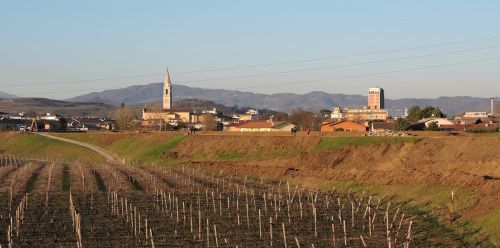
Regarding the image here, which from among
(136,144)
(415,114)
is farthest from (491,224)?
(415,114)

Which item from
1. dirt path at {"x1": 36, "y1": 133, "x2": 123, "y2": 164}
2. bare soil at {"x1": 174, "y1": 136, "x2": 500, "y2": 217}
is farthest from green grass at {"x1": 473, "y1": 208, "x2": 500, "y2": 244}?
dirt path at {"x1": 36, "y1": 133, "x2": 123, "y2": 164}

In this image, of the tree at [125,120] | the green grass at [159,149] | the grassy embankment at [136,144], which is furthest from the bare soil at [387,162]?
the tree at [125,120]

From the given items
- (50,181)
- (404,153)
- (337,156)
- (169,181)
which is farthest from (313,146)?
(50,181)

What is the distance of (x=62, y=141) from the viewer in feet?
433

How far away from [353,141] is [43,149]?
2275 inches

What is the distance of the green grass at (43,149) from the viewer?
379ft

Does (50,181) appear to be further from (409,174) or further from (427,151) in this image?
(427,151)

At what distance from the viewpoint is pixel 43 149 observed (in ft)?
415

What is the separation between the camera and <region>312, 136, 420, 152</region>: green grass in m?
85.3

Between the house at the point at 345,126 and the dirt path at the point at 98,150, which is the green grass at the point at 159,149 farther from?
the house at the point at 345,126

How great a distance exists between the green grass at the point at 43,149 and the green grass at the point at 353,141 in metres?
32.0

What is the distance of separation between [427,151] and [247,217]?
41.4 m

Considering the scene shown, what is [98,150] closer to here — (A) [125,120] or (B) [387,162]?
(B) [387,162]

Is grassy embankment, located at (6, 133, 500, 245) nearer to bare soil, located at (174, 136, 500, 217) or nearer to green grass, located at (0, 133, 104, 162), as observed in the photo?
bare soil, located at (174, 136, 500, 217)
